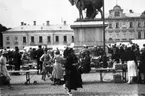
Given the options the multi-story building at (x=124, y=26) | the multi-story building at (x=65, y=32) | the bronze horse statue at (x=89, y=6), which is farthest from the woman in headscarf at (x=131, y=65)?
the multi-story building at (x=124, y=26)

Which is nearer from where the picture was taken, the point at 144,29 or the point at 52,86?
the point at 52,86

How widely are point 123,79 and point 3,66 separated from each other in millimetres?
5625

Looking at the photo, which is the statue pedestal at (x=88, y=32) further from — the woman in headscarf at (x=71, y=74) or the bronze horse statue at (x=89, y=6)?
the woman in headscarf at (x=71, y=74)

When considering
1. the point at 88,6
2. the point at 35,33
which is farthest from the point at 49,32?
the point at 88,6

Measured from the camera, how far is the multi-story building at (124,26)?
262ft

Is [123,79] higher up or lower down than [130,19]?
lower down

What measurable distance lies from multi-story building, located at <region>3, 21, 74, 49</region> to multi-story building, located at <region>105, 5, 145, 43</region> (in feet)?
39.3

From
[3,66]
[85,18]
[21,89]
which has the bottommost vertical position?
[21,89]

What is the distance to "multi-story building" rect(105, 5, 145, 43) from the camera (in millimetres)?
79812

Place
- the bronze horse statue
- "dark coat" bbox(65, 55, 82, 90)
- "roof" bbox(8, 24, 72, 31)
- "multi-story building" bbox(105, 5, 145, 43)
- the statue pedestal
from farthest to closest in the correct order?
1. "multi-story building" bbox(105, 5, 145, 43)
2. "roof" bbox(8, 24, 72, 31)
3. the bronze horse statue
4. the statue pedestal
5. "dark coat" bbox(65, 55, 82, 90)

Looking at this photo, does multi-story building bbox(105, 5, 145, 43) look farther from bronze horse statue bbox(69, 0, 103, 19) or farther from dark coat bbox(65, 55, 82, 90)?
dark coat bbox(65, 55, 82, 90)

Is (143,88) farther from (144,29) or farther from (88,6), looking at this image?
(144,29)

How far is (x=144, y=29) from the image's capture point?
80.8 meters

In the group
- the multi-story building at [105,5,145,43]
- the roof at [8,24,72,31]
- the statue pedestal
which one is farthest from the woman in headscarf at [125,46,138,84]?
the multi-story building at [105,5,145,43]
